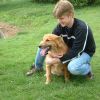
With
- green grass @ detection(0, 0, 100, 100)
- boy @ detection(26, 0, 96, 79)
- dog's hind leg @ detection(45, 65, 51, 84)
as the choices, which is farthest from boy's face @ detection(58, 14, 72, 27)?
green grass @ detection(0, 0, 100, 100)

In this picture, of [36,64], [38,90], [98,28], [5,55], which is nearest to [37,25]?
[98,28]

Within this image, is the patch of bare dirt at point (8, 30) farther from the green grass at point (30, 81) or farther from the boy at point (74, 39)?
the boy at point (74, 39)

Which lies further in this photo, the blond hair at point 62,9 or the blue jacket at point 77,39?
the blue jacket at point 77,39

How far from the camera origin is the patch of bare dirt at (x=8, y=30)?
44.0 feet

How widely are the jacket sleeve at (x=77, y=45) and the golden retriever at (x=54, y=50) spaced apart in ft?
0.31

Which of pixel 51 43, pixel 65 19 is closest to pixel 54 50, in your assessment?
pixel 51 43

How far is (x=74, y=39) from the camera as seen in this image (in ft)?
18.7

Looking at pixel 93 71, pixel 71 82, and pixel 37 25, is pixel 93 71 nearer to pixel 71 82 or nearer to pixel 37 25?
pixel 71 82

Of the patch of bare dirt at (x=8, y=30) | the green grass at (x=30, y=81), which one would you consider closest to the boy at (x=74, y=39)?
the green grass at (x=30, y=81)

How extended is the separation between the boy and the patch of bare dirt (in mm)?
7593

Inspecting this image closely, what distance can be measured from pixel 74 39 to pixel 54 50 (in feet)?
1.21

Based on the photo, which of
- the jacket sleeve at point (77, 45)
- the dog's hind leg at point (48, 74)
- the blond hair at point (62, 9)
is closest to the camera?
the blond hair at point (62, 9)

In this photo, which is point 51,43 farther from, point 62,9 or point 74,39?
point 62,9

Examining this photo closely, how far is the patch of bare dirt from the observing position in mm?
13398
